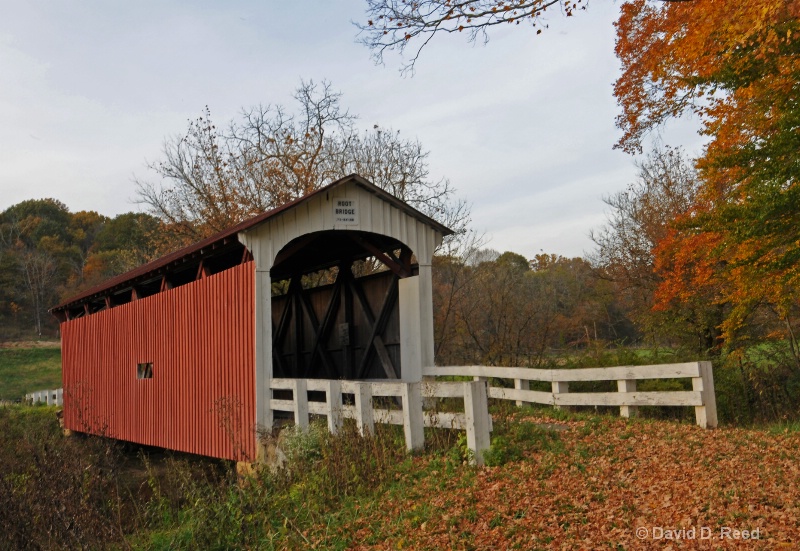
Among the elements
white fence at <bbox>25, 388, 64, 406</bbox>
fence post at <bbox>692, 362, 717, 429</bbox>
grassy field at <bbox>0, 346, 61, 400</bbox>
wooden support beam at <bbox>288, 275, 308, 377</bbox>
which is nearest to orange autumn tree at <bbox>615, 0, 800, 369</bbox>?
fence post at <bbox>692, 362, 717, 429</bbox>

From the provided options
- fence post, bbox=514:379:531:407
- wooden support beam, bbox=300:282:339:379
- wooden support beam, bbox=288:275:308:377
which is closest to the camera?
fence post, bbox=514:379:531:407

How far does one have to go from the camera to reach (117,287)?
16109mm

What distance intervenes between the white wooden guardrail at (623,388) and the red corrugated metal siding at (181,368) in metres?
2.84

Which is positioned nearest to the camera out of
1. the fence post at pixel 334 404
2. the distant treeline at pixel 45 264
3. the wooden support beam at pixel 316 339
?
the fence post at pixel 334 404

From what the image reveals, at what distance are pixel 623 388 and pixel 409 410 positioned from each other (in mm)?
2705

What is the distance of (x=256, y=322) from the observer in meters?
10.5

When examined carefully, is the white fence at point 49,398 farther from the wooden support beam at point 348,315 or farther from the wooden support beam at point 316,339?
the wooden support beam at point 348,315

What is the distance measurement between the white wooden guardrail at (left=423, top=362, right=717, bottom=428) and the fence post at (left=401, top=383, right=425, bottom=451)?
2313 mm

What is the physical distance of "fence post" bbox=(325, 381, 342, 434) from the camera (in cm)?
896

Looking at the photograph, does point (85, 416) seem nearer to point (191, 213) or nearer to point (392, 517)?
point (191, 213)

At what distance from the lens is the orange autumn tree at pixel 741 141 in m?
10.9

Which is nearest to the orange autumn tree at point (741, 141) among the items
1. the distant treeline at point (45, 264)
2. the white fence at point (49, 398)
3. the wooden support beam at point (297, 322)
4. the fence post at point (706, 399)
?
the fence post at point (706, 399)

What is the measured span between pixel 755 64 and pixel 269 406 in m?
8.61

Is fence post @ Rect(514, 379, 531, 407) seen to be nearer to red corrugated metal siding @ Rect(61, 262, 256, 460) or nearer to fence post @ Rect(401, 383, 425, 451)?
fence post @ Rect(401, 383, 425, 451)
